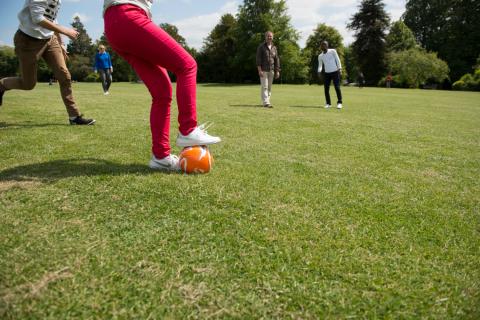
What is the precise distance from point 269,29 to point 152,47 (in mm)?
57743

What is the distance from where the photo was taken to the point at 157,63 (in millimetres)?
3150

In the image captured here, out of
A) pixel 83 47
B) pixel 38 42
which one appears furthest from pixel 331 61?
pixel 83 47

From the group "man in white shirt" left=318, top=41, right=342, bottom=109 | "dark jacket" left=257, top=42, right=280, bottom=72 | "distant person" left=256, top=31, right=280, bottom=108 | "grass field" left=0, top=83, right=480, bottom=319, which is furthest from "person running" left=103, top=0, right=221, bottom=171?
"man in white shirt" left=318, top=41, right=342, bottom=109

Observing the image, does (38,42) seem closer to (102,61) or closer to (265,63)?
(265,63)

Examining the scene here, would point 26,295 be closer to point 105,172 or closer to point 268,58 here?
point 105,172

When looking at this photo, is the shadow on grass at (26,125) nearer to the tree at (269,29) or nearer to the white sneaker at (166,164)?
the white sneaker at (166,164)

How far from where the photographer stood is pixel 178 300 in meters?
1.49

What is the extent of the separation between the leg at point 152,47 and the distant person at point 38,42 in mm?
1996

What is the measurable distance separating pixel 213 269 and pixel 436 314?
1.11m

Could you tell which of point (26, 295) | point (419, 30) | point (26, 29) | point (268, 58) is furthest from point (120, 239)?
point (419, 30)

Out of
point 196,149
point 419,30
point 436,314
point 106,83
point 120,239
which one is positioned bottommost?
point 436,314

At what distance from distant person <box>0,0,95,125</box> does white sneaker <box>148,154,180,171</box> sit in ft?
8.65

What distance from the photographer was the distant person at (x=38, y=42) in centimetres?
443

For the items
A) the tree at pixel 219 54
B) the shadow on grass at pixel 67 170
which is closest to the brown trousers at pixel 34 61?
the shadow on grass at pixel 67 170
